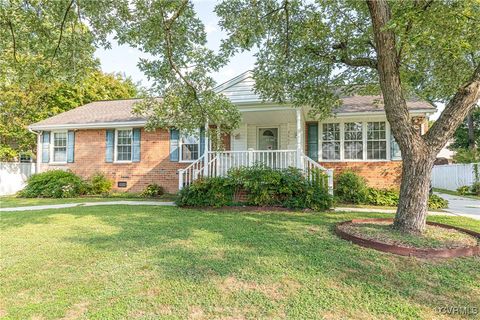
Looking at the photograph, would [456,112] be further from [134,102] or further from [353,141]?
[134,102]

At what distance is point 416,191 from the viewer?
4.79 m

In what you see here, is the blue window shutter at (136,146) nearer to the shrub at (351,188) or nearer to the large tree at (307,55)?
the large tree at (307,55)

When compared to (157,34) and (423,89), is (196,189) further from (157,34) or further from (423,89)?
(423,89)

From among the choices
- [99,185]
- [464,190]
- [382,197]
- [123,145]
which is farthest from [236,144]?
[464,190]

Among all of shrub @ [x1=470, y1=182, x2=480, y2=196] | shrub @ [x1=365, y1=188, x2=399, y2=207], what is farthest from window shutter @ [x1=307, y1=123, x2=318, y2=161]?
shrub @ [x1=470, y1=182, x2=480, y2=196]

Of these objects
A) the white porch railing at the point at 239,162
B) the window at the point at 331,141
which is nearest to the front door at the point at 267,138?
the white porch railing at the point at 239,162

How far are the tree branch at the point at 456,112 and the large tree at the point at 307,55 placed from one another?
0.02 meters

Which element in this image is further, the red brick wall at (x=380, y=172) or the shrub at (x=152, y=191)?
the shrub at (x=152, y=191)

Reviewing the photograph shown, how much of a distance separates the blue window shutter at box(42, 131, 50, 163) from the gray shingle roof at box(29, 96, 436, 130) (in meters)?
0.39

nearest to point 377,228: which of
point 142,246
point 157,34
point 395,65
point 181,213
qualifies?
point 395,65

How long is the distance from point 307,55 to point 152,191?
26.7 ft

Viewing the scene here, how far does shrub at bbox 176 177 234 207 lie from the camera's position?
339 inches

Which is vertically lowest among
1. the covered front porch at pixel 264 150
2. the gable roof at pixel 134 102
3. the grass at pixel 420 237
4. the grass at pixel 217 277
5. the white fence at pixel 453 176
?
the grass at pixel 217 277

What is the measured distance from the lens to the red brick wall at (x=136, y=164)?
1212 cm
